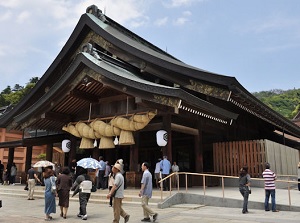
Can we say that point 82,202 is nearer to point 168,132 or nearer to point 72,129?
point 168,132

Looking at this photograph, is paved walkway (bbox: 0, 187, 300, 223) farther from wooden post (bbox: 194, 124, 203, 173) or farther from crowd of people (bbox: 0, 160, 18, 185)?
crowd of people (bbox: 0, 160, 18, 185)

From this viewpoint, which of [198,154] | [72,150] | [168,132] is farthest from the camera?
[72,150]

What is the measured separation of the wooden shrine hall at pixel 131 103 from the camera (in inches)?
463

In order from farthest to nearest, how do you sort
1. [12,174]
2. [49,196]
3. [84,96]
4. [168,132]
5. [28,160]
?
1. [12,174]
2. [28,160]
3. [84,96]
4. [168,132]
5. [49,196]

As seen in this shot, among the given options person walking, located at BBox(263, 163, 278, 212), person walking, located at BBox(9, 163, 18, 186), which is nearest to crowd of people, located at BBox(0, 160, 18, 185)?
person walking, located at BBox(9, 163, 18, 186)

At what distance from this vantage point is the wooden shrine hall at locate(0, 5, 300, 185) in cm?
1177

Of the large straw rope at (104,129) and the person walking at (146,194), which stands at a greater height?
the large straw rope at (104,129)

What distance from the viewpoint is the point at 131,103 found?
13.2 metres

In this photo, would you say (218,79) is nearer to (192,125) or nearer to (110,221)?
(192,125)

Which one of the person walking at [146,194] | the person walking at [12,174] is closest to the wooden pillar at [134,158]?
the person walking at [146,194]

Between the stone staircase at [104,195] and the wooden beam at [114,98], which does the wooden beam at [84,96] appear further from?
the stone staircase at [104,195]

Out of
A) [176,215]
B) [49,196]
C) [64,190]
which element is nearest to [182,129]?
[176,215]

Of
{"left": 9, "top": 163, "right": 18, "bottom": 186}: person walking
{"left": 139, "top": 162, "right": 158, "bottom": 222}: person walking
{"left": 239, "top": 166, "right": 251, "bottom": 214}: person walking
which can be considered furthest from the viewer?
{"left": 9, "top": 163, "right": 18, "bottom": 186}: person walking

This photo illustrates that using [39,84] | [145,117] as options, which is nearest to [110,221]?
[145,117]
